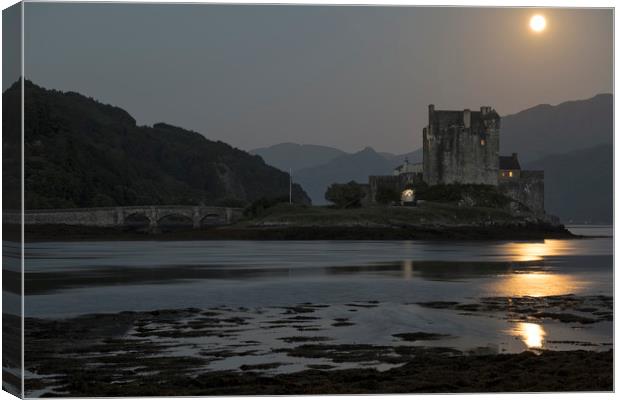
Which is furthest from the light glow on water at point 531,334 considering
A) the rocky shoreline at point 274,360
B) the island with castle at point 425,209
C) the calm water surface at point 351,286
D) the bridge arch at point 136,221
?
the bridge arch at point 136,221

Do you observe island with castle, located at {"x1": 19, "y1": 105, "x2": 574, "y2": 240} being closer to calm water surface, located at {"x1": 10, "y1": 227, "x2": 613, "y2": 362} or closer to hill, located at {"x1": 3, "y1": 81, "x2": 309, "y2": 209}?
hill, located at {"x1": 3, "y1": 81, "x2": 309, "y2": 209}

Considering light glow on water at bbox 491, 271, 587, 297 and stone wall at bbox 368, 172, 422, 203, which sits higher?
stone wall at bbox 368, 172, 422, 203

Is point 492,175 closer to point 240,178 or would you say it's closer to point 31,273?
point 240,178

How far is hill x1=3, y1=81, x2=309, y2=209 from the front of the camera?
7131 cm

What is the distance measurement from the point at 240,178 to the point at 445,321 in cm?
7639

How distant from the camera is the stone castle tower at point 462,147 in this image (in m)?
62.7

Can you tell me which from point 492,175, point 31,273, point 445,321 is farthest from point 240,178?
point 445,321

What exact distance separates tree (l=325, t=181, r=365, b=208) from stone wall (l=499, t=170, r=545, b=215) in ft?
35.2

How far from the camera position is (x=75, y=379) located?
29.7ft

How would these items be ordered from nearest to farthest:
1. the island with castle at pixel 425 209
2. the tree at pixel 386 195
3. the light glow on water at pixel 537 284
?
the light glow on water at pixel 537 284 → the island with castle at pixel 425 209 → the tree at pixel 386 195

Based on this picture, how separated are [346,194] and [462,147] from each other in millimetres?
12489

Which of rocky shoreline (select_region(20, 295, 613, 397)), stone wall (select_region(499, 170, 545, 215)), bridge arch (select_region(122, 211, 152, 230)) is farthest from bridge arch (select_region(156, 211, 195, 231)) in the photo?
rocky shoreline (select_region(20, 295, 613, 397))

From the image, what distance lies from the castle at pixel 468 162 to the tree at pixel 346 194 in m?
4.47

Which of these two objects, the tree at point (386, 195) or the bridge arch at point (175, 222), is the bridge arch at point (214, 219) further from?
the tree at point (386, 195)
